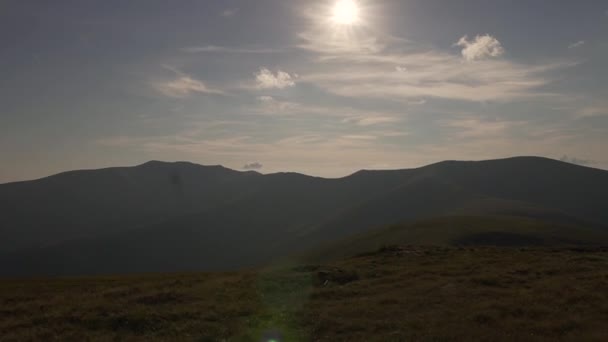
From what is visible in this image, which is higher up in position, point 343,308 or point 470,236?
point 343,308

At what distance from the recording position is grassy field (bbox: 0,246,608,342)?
22.0m

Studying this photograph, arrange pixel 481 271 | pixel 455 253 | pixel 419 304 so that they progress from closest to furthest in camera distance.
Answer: pixel 419 304, pixel 481 271, pixel 455 253

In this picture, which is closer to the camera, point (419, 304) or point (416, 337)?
point (416, 337)

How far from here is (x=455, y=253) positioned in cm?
5822

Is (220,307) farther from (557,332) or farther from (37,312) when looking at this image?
(557,332)

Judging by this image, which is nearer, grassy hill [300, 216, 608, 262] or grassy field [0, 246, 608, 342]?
grassy field [0, 246, 608, 342]

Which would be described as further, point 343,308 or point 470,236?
point 470,236

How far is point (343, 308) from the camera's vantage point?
2758 cm

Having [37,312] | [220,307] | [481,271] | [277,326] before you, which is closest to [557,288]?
[481,271]

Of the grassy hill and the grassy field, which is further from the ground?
the grassy field

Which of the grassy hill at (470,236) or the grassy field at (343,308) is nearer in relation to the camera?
the grassy field at (343,308)

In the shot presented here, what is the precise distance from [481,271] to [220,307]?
25900 mm

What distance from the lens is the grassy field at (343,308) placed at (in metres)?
22.0

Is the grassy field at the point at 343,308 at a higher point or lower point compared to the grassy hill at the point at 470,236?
higher
